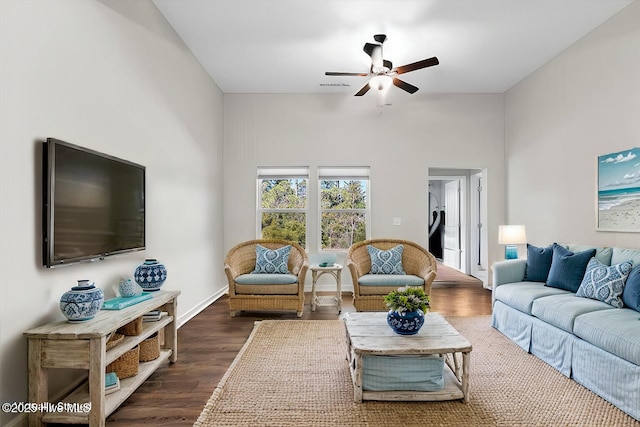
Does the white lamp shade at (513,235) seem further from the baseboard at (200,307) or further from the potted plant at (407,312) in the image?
the baseboard at (200,307)

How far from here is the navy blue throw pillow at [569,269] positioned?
3270 mm

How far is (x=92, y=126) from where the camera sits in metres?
2.49

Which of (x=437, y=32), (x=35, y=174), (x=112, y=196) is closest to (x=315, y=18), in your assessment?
(x=437, y=32)

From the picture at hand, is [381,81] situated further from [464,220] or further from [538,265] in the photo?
[464,220]

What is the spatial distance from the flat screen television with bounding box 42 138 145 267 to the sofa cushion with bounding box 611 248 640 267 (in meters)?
4.06

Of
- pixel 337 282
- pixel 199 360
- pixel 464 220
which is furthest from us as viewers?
pixel 464 220

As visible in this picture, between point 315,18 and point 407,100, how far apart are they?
2568mm

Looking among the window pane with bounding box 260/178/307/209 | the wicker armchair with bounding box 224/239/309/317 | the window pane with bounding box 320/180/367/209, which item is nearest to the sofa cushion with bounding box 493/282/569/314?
the wicker armchair with bounding box 224/239/309/317

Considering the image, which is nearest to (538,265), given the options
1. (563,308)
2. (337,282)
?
(563,308)

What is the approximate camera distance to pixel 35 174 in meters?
2.00

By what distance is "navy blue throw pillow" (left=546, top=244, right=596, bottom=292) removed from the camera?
10.7 feet

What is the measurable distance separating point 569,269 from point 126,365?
12.3ft

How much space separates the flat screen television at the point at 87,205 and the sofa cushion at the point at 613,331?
3457 mm

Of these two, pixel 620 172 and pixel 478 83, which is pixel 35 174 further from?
pixel 478 83
